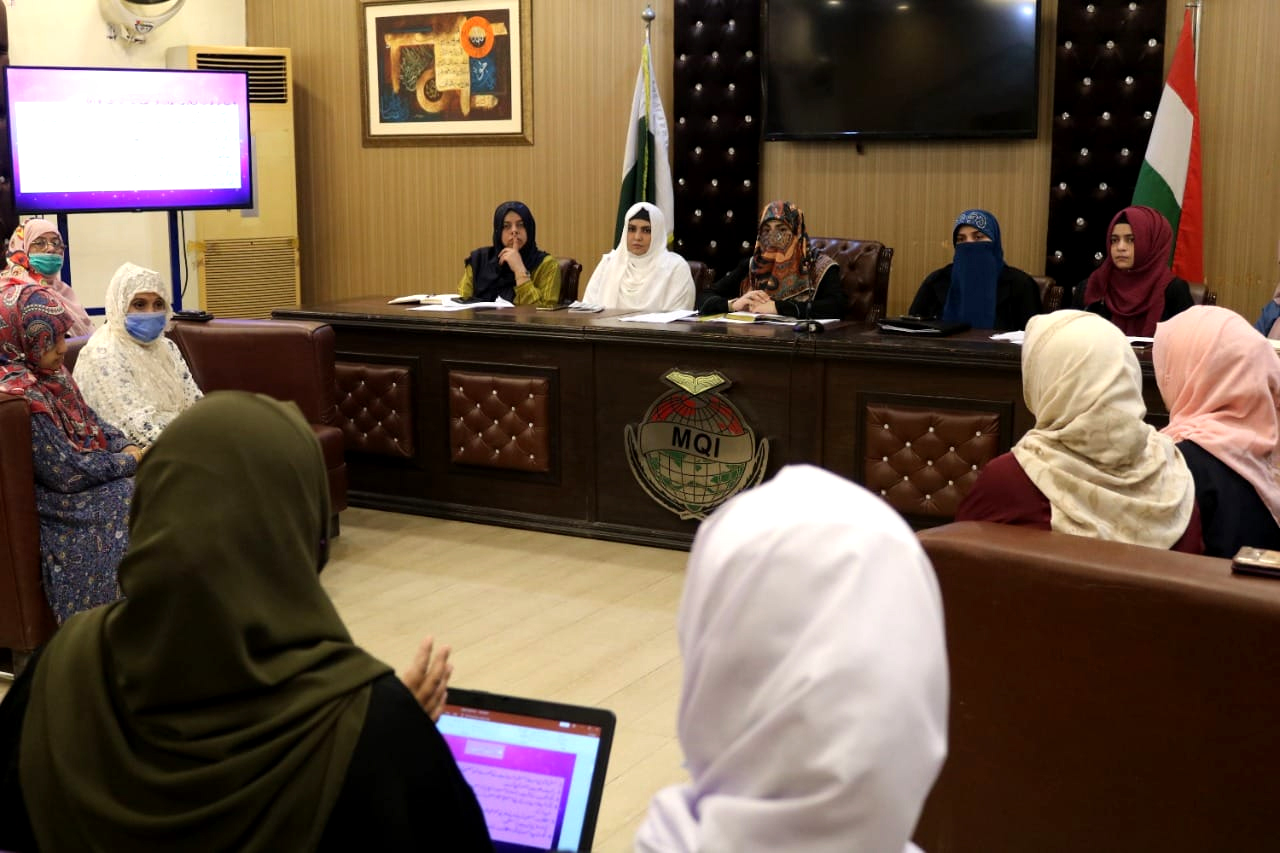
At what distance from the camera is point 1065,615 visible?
2146 millimetres

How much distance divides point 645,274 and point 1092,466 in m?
3.78

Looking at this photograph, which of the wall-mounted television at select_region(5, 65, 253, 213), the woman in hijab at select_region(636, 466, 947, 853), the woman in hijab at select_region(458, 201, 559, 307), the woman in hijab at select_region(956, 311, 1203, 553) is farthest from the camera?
the wall-mounted television at select_region(5, 65, 253, 213)

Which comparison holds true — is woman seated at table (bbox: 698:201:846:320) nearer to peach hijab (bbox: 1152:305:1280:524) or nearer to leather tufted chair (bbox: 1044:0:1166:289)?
leather tufted chair (bbox: 1044:0:1166:289)

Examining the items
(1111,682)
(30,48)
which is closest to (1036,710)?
(1111,682)

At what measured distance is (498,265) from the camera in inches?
246

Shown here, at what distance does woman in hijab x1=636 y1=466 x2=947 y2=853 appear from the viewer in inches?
34.2

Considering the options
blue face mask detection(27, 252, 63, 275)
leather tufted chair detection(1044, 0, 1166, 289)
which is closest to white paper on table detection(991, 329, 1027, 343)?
leather tufted chair detection(1044, 0, 1166, 289)

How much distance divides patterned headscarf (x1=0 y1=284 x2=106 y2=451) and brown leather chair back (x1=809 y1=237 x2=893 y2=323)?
3.13 m

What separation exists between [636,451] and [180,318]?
185 cm

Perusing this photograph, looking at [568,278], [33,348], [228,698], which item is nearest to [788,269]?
[568,278]

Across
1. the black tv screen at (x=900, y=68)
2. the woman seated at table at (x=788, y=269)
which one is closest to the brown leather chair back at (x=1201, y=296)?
the black tv screen at (x=900, y=68)

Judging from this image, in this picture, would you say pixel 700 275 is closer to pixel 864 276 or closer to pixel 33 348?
pixel 864 276

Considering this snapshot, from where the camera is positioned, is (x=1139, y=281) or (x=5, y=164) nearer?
(x=1139, y=281)

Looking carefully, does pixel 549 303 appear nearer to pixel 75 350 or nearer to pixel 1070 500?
pixel 75 350
